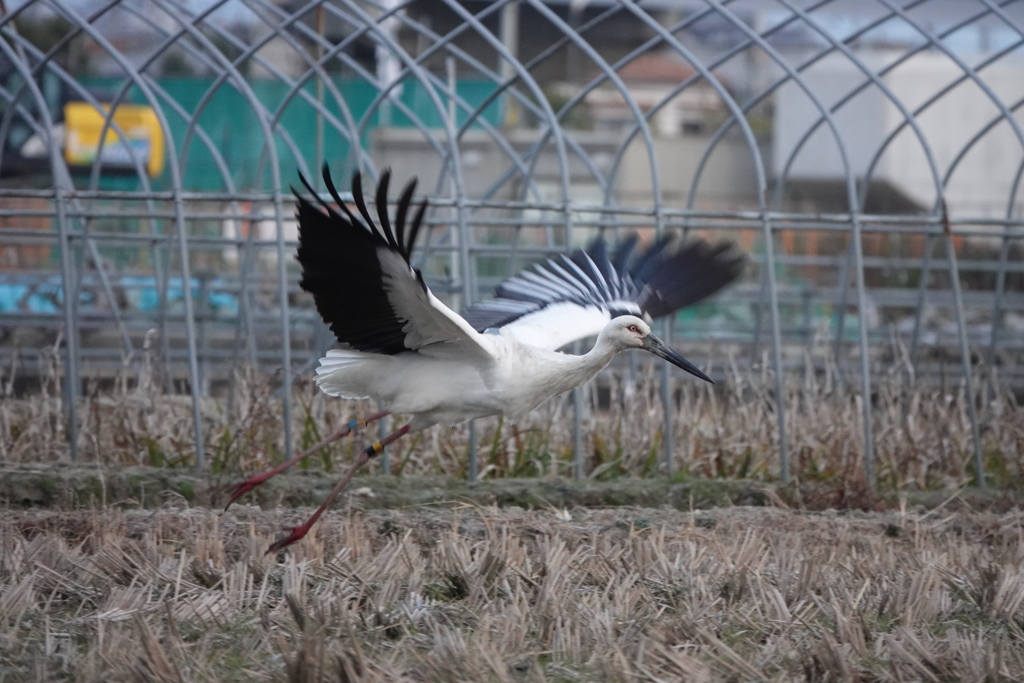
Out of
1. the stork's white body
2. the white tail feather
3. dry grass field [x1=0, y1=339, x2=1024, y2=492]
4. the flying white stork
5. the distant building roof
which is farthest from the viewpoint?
the distant building roof

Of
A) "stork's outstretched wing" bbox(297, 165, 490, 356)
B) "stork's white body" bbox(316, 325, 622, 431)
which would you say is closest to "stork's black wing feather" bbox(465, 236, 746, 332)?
"stork's white body" bbox(316, 325, 622, 431)

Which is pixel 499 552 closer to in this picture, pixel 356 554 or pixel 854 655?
pixel 356 554

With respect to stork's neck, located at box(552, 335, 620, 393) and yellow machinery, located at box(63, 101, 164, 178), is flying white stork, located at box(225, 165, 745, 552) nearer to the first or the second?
stork's neck, located at box(552, 335, 620, 393)

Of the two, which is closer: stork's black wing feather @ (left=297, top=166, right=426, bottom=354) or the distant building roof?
stork's black wing feather @ (left=297, top=166, right=426, bottom=354)

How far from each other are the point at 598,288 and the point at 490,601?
2676mm

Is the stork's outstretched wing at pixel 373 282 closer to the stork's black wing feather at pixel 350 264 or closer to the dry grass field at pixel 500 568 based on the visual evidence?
the stork's black wing feather at pixel 350 264

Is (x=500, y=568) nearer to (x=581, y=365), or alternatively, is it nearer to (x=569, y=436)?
(x=581, y=365)

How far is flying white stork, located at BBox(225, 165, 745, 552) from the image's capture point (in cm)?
476

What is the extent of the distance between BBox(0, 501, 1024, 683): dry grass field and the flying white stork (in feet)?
1.56

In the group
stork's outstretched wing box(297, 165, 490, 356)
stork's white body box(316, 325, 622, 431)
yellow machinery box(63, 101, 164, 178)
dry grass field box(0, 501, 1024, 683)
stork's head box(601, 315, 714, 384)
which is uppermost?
yellow machinery box(63, 101, 164, 178)

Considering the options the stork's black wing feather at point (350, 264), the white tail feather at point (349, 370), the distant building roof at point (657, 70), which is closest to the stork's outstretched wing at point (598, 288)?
the white tail feather at point (349, 370)

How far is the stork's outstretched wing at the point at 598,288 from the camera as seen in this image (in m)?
6.31

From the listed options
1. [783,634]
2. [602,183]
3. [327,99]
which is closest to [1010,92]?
[327,99]

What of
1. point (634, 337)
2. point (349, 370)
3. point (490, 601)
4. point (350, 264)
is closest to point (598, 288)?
point (634, 337)
